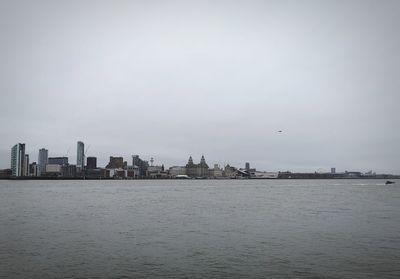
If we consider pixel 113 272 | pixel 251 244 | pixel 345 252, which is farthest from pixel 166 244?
pixel 345 252

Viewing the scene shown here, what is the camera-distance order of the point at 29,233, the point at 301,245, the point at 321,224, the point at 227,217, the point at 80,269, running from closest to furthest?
the point at 80,269, the point at 301,245, the point at 29,233, the point at 321,224, the point at 227,217

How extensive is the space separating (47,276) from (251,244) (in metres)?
15.3

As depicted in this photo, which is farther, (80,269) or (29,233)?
(29,233)

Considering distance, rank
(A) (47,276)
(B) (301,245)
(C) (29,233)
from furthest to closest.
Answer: (C) (29,233) → (B) (301,245) → (A) (47,276)

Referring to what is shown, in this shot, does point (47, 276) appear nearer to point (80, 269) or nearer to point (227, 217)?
point (80, 269)

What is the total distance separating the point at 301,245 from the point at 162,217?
77.1 ft

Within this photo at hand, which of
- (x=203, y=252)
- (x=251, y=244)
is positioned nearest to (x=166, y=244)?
(x=203, y=252)

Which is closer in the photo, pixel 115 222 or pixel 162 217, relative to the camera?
pixel 115 222

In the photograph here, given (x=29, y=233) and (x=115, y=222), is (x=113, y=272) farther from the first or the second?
(x=115, y=222)

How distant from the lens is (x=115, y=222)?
45156 mm

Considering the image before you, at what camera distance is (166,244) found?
31.1 metres

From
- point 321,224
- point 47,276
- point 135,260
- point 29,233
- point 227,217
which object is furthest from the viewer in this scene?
point 227,217

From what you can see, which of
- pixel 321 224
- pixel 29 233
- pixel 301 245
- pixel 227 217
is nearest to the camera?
pixel 301 245

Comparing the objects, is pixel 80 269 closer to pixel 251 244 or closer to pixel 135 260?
pixel 135 260
